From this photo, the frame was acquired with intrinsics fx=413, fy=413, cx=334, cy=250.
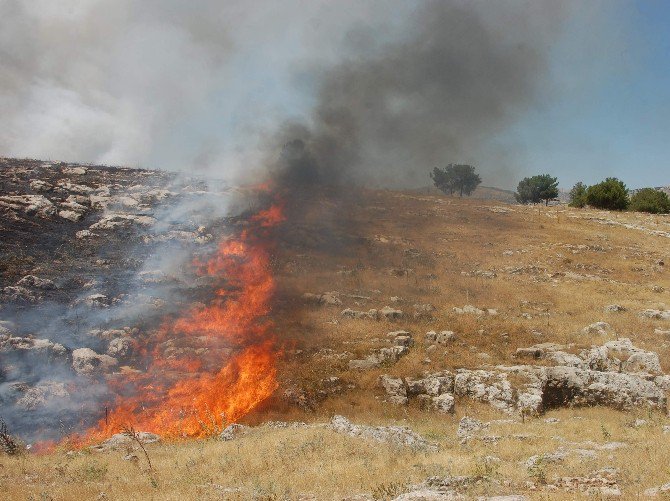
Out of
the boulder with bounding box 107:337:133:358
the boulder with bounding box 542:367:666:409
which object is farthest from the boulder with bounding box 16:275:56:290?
the boulder with bounding box 542:367:666:409

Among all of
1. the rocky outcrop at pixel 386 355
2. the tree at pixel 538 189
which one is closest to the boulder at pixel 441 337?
the rocky outcrop at pixel 386 355

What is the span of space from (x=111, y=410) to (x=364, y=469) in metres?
10.6

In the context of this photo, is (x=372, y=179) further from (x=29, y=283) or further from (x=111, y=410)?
(x=111, y=410)

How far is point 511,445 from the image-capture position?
1116 centimetres

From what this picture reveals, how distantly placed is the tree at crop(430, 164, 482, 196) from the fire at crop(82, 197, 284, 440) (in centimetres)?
6141

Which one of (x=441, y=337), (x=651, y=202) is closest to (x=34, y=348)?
(x=441, y=337)

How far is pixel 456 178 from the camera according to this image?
257 ft

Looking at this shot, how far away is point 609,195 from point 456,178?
2794 centimetres

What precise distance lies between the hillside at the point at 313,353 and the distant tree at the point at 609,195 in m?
19.0

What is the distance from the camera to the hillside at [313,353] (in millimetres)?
9836

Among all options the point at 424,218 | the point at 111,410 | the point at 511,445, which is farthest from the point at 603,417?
the point at 424,218

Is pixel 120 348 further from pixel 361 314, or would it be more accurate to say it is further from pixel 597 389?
pixel 597 389

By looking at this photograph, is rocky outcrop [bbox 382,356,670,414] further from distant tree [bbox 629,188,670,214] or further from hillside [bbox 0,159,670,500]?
distant tree [bbox 629,188,670,214]

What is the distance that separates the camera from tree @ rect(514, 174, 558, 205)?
6906 centimetres
